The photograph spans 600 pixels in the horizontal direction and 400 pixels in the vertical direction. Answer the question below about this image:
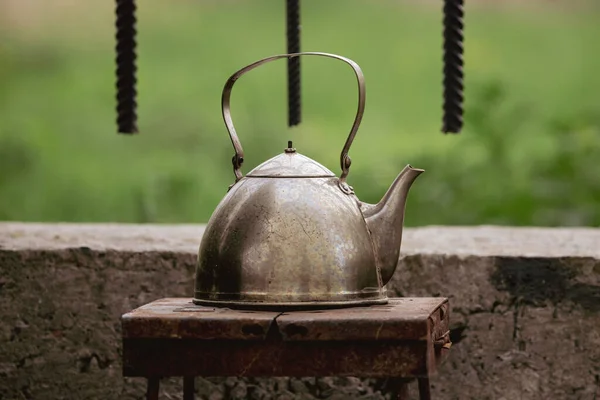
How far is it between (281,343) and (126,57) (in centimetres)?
130

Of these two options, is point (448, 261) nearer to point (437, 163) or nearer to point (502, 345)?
point (502, 345)

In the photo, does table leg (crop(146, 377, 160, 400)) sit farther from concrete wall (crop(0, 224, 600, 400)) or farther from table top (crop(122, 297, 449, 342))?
concrete wall (crop(0, 224, 600, 400))

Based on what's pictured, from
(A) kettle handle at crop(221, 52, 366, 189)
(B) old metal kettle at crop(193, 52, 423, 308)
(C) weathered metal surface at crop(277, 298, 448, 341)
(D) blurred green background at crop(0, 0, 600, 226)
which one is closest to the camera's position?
(C) weathered metal surface at crop(277, 298, 448, 341)

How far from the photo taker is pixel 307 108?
23.5 feet

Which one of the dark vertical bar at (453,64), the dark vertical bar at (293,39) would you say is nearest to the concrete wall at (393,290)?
the dark vertical bar at (453,64)

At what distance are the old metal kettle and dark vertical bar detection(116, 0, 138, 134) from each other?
82 centimetres

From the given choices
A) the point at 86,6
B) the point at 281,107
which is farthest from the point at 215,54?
the point at 86,6

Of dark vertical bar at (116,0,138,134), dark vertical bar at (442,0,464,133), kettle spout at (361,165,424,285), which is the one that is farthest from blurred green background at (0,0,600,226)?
kettle spout at (361,165,424,285)

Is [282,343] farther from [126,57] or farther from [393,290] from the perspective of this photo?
[126,57]

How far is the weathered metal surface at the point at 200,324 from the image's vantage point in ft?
8.23

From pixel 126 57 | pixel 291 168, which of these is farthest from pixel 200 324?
pixel 126 57

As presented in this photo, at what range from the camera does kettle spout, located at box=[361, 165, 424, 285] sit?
2797 millimetres

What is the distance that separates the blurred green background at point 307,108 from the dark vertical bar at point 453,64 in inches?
76.3

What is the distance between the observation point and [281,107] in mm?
7223
